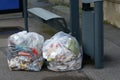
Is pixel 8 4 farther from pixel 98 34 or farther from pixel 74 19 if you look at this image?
pixel 98 34

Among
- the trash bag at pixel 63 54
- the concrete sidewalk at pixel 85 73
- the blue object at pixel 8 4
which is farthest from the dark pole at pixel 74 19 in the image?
the blue object at pixel 8 4

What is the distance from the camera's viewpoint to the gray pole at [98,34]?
5395 mm

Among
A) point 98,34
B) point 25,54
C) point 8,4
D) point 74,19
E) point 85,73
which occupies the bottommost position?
point 85,73

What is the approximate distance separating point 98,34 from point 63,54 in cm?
60

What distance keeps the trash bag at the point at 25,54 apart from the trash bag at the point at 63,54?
0.12 metres

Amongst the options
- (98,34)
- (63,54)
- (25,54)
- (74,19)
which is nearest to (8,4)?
(74,19)

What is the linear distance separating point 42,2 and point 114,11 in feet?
9.34

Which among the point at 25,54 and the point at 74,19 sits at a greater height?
the point at 74,19

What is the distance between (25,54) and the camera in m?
5.56

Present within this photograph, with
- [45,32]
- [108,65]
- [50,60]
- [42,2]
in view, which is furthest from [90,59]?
[42,2]

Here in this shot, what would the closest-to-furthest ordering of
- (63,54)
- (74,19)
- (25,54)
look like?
(63,54), (25,54), (74,19)

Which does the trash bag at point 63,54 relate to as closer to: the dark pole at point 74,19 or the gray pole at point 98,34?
the gray pole at point 98,34

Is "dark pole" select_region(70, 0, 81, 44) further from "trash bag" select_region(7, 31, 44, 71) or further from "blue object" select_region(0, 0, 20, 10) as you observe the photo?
"blue object" select_region(0, 0, 20, 10)

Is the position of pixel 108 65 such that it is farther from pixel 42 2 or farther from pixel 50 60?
pixel 42 2
